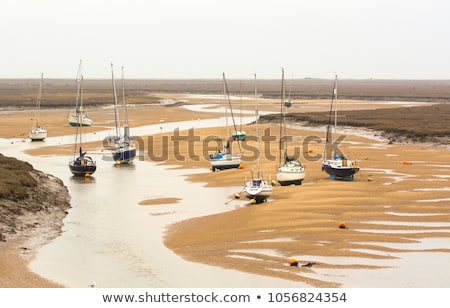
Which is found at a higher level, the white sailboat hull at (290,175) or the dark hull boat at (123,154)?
the white sailboat hull at (290,175)

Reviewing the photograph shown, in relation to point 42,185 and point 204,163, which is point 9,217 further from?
point 204,163

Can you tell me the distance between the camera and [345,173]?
48500 millimetres

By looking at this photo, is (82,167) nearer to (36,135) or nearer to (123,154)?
(123,154)

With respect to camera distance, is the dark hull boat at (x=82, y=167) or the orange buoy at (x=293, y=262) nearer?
the orange buoy at (x=293, y=262)

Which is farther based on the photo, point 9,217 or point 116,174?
point 116,174

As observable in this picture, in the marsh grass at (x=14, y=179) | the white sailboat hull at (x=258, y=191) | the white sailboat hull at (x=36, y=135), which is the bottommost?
the white sailboat hull at (x=36, y=135)

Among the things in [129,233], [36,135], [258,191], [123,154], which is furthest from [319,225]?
[36,135]

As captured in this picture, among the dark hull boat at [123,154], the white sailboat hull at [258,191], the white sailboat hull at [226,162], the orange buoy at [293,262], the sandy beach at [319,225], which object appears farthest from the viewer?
the dark hull boat at [123,154]

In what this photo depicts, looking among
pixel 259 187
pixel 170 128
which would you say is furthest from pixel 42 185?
pixel 170 128

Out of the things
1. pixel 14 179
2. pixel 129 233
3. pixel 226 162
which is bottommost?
pixel 129 233

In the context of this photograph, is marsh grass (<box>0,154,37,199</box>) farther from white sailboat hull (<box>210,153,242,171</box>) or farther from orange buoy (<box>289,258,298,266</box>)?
orange buoy (<box>289,258,298,266</box>)

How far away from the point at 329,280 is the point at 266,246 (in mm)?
5536

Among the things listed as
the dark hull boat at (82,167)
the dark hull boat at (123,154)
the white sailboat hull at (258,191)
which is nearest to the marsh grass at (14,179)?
the dark hull boat at (82,167)

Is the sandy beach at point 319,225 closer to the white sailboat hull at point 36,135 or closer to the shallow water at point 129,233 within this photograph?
the shallow water at point 129,233
